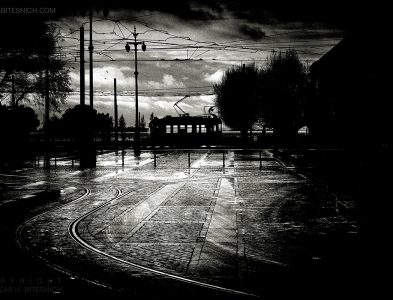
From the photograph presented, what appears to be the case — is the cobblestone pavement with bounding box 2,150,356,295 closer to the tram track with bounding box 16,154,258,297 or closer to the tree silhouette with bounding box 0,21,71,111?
the tram track with bounding box 16,154,258,297

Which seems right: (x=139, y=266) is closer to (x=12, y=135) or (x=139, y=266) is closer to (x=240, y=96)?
(x=12, y=135)

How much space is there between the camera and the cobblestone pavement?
6211 mm

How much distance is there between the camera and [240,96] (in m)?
71.6

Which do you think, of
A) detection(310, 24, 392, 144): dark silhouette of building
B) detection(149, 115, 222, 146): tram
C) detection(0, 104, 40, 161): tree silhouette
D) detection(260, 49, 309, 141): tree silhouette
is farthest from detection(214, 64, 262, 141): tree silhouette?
detection(0, 104, 40, 161): tree silhouette

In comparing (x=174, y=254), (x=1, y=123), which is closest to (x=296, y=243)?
(x=174, y=254)

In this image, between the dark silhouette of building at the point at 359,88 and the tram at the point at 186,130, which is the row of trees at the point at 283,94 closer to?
the tram at the point at 186,130

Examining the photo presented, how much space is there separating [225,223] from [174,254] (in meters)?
2.71

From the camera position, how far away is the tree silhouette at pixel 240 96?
70438 mm

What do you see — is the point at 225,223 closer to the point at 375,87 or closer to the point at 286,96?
the point at 375,87

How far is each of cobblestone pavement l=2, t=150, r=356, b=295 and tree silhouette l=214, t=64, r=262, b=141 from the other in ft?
180

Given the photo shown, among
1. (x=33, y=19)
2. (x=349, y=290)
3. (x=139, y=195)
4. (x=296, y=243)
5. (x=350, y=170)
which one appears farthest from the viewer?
(x=33, y=19)

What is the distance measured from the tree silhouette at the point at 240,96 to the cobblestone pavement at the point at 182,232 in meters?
54.8

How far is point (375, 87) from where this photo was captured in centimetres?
2534

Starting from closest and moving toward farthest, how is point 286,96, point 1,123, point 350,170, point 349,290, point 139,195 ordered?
point 349,290 → point 139,195 → point 350,170 → point 1,123 → point 286,96
